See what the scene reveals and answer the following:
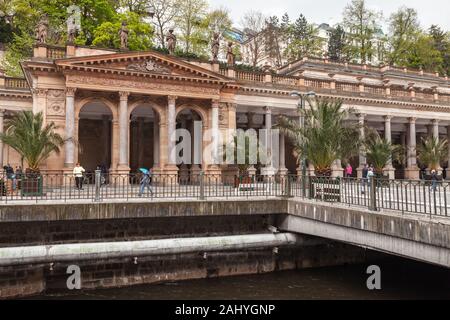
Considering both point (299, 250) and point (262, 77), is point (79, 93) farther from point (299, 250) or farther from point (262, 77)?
point (299, 250)

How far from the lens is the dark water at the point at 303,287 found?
10312mm

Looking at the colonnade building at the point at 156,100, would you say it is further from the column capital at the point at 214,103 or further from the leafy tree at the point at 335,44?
the leafy tree at the point at 335,44

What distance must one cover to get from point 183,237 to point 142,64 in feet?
44.7

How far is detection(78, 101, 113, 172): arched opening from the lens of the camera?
2870cm

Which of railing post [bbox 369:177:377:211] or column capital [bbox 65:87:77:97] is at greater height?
column capital [bbox 65:87:77:97]

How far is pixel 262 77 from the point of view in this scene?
27672mm

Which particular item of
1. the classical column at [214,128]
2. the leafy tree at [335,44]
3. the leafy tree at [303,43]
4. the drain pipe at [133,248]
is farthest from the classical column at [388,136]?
the leafy tree at [335,44]

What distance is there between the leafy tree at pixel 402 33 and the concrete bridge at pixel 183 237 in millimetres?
39430

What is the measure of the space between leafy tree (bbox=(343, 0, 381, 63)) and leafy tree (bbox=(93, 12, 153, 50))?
24369 millimetres

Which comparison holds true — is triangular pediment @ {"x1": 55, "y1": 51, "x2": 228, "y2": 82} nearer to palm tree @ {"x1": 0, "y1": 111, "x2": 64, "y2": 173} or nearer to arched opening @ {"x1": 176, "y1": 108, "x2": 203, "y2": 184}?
arched opening @ {"x1": 176, "y1": 108, "x2": 203, "y2": 184}

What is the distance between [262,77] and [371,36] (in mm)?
23180

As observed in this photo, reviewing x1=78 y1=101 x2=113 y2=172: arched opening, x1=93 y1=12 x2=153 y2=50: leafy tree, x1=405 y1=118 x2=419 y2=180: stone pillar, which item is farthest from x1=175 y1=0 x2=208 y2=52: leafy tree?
x1=405 y1=118 x2=419 y2=180: stone pillar
